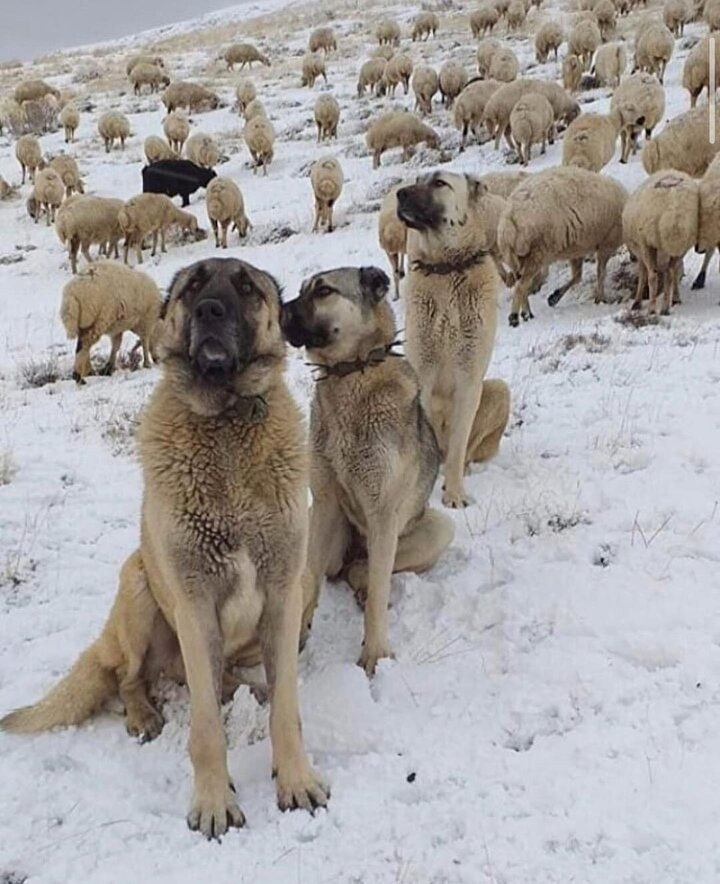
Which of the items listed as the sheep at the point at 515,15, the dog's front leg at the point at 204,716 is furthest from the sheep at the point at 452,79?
the dog's front leg at the point at 204,716

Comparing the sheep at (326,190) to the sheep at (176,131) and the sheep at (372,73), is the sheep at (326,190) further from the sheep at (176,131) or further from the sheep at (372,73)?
the sheep at (372,73)

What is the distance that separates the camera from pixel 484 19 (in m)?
31.0

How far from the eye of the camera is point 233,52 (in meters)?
35.6

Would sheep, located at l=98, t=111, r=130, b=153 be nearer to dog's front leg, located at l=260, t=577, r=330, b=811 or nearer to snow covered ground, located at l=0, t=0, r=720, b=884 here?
snow covered ground, located at l=0, t=0, r=720, b=884

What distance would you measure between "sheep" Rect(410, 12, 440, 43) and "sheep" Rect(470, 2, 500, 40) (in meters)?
2.79

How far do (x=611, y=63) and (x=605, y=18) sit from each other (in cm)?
639

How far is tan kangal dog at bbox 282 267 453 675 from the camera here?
396 cm

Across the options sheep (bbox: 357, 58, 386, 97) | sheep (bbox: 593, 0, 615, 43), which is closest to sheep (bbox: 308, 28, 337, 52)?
sheep (bbox: 357, 58, 386, 97)

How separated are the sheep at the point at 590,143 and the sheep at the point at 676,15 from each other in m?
12.2

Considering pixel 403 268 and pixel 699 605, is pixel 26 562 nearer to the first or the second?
pixel 699 605

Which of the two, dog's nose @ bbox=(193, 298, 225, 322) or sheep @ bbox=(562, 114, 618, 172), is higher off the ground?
dog's nose @ bbox=(193, 298, 225, 322)

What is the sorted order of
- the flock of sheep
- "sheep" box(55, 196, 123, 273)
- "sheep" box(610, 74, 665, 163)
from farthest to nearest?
"sheep" box(55, 196, 123, 273), "sheep" box(610, 74, 665, 163), the flock of sheep

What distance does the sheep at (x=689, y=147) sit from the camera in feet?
42.1

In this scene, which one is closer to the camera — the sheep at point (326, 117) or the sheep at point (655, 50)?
the sheep at point (655, 50)
